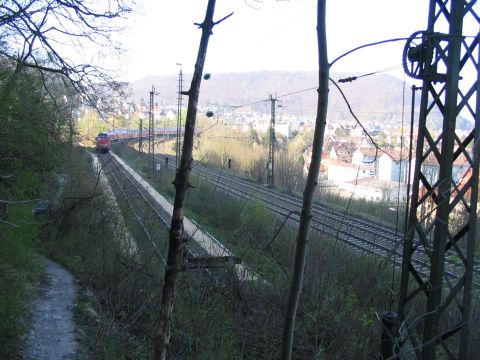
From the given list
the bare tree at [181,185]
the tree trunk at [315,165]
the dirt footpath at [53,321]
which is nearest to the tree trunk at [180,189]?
the bare tree at [181,185]

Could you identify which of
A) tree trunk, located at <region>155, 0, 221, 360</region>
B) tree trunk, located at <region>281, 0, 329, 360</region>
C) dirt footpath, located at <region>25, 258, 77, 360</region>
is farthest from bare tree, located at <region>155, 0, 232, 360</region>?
dirt footpath, located at <region>25, 258, 77, 360</region>

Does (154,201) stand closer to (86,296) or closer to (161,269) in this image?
(86,296)

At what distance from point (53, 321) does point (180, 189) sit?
713 cm

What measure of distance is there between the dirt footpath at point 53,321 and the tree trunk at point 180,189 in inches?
185

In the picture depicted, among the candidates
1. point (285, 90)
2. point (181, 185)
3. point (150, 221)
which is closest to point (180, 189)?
point (181, 185)

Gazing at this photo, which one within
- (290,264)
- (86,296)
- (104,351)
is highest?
(290,264)

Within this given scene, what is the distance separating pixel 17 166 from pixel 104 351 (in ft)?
15.8

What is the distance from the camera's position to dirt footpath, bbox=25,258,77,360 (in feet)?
25.8

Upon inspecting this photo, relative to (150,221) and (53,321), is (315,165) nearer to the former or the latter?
(53,321)

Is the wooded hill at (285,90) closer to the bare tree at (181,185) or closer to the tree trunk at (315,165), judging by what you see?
the bare tree at (181,185)

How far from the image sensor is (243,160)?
49.4 m

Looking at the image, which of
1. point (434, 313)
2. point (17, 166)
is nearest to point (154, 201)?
point (17, 166)

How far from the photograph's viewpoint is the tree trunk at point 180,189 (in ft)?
12.2

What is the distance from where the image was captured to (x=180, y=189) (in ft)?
12.4
